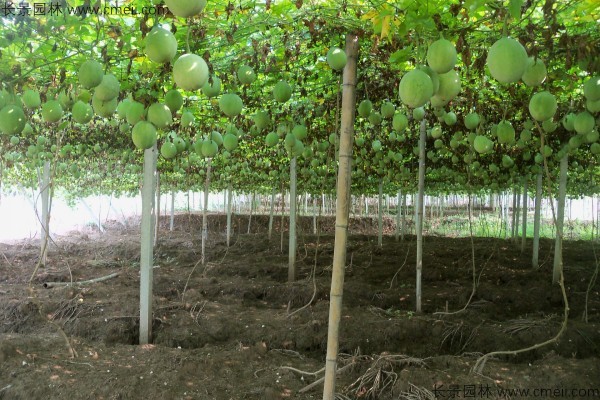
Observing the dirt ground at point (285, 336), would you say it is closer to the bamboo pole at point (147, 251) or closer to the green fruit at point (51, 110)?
the bamboo pole at point (147, 251)

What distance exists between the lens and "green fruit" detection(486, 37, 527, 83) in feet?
6.71

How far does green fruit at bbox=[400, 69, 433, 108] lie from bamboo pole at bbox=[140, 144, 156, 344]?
394 centimetres

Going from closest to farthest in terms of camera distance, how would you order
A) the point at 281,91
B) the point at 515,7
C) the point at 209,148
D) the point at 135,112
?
the point at 515,7
the point at 135,112
the point at 281,91
the point at 209,148

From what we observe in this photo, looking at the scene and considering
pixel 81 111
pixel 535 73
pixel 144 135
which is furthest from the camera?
pixel 81 111

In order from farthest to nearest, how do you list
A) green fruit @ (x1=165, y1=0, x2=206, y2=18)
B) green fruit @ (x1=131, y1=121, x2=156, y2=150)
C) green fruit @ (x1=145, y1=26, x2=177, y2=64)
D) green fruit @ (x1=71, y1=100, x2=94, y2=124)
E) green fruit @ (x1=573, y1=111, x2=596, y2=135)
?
green fruit @ (x1=573, y1=111, x2=596, y2=135), green fruit @ (x1=71, y1=100, x2=94, y2=124), green fruit @ (x1=131, y1=121, x2=156, y2=150), green fruit @ (x1=145, y1=26, x2=177, y2=64), green fruit @ (x1=165, y1=0, x2=206, y2=18)

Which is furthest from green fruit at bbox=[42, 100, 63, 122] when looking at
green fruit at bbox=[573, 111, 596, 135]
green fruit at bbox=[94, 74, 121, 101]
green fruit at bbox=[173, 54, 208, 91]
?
green fruit at bbox=[573, 111, 596, 135]

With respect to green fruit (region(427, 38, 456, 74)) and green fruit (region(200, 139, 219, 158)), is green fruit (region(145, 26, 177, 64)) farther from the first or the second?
green fruit (region(200, 139, 219, 158))

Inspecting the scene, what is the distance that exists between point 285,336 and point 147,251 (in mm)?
1955

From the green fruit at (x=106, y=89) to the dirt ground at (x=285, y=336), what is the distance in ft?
7.93

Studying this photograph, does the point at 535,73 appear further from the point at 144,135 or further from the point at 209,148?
the point at 209,148

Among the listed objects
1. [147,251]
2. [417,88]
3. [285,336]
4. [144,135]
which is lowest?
[285,336]

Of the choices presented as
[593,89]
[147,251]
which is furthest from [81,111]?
[593,89]

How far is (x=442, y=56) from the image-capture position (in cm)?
208

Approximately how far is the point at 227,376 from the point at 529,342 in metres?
3.52
